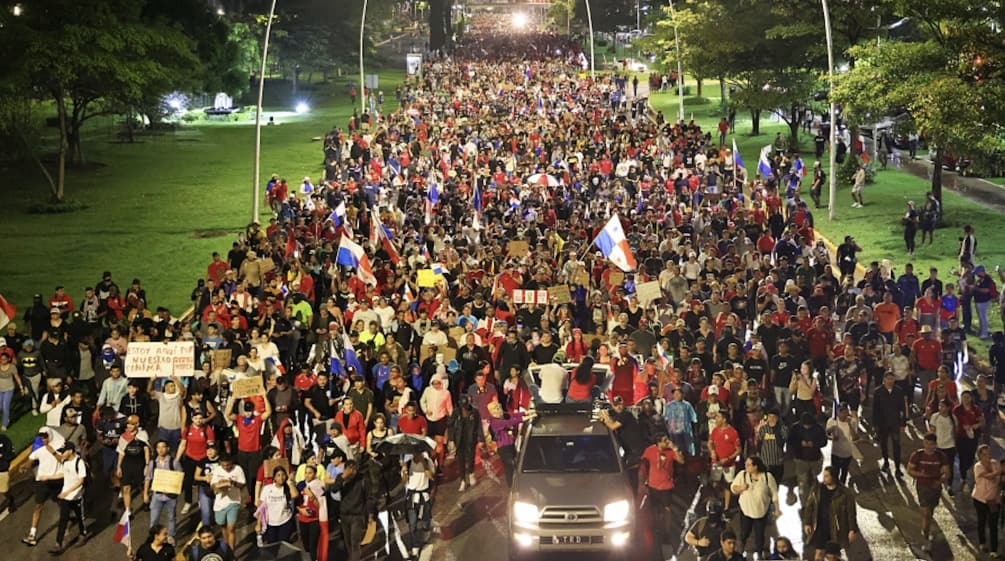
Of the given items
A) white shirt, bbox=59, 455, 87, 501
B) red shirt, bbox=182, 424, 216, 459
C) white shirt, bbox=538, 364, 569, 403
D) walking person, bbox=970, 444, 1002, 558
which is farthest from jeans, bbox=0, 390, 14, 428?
walking person, bbox=970, 444, 1002, 558

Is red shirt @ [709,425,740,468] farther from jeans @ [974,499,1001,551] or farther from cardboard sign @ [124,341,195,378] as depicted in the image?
cardboard sign @ [124,341,195,378]

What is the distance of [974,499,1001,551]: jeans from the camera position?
13.1 metres

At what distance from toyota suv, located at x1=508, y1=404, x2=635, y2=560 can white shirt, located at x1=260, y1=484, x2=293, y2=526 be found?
2.40 metres

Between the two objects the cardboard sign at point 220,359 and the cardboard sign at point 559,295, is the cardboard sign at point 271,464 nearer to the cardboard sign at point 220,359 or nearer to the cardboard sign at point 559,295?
the cardboard sign at point 220,359

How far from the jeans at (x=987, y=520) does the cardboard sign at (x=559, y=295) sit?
29.2 ft

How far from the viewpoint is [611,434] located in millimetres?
13602

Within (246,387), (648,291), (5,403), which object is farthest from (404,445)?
(648,291)

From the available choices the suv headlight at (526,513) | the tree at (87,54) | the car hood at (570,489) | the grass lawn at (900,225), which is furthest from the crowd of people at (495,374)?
the tree at (87,54)

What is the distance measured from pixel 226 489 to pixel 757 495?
5657 mm

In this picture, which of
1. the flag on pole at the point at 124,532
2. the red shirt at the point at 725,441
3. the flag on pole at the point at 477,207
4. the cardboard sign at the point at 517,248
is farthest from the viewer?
the flag on pole at the point at 477,207

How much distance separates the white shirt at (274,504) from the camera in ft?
42.2

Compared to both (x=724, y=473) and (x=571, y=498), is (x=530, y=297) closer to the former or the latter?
(x=724, y=473)

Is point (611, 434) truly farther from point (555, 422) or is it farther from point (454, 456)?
point (454, 456)

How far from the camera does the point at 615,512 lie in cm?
1277
